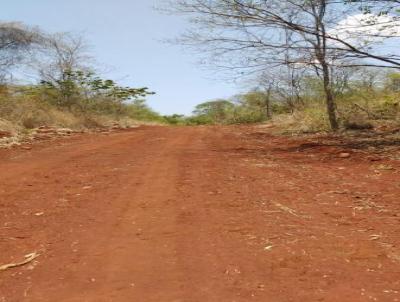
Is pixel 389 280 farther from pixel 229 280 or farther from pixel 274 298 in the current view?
pixel 229 280

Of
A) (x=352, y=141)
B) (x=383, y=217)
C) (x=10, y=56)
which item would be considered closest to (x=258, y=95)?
(x=10, y=56)

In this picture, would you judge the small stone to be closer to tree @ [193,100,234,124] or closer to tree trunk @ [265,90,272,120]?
tree trunk @ [265,90,272,120]

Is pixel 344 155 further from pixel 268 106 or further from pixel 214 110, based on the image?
pixel 214 110

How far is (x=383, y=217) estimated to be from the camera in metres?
4.93

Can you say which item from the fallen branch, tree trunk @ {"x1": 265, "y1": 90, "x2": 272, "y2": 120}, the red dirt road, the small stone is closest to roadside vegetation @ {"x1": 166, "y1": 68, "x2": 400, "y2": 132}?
tree trunk @ {"x1": 265, "y1": 90, "x2": 272, "y2": 120}

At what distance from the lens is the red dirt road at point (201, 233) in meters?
3.26

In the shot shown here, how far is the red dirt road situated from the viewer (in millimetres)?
3262

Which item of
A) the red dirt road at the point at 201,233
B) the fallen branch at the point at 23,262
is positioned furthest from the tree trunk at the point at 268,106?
the fallen branch at the point at 23,262

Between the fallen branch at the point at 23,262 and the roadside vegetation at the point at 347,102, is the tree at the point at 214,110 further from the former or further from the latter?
the fallen branch at the point at 23,262

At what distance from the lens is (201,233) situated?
4309 millimetres

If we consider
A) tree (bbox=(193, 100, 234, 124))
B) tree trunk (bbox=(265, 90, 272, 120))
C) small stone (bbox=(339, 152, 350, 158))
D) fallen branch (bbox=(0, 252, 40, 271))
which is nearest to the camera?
fallen branch (bbox=(0, 252, 40, 271))

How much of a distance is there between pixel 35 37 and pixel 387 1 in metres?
13.8

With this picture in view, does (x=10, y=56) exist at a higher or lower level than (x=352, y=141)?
higher

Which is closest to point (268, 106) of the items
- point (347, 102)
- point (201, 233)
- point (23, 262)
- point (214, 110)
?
point (214, 110)
